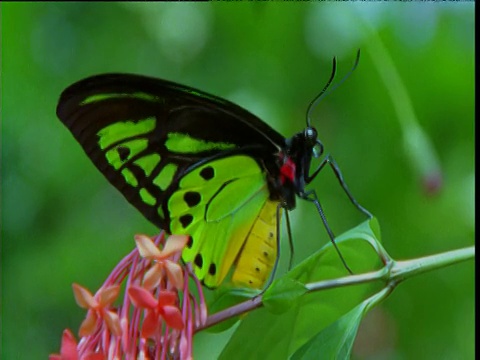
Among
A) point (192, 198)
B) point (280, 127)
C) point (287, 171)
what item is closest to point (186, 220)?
point (192, 198)

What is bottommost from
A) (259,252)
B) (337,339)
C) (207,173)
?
(337,339)

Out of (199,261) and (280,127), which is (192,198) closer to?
(199,261)

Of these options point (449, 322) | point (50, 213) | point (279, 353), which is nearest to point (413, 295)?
point (449, 322)

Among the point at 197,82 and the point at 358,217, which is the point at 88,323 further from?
the point at 197,82

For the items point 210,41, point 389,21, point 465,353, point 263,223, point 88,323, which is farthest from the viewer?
point 210,41

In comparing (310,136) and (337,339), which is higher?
(310,136)

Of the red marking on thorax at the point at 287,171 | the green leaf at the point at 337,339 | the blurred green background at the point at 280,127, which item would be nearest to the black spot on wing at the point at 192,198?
the red marking on thorax at the point at 287,171
